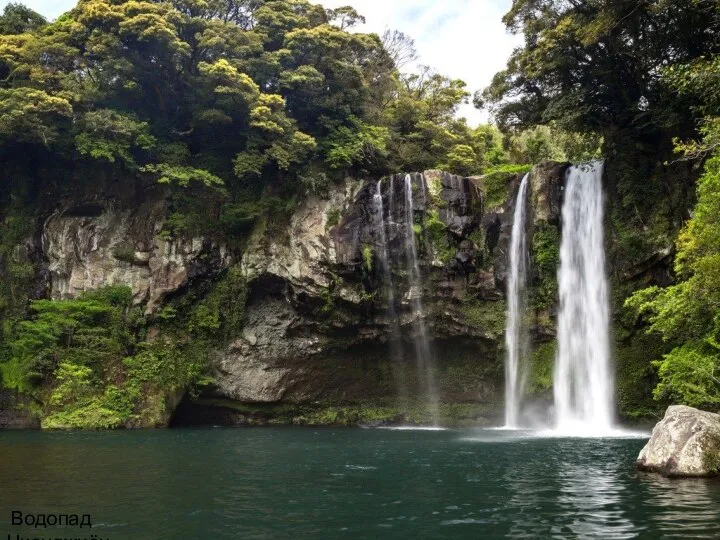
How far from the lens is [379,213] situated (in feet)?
79.2

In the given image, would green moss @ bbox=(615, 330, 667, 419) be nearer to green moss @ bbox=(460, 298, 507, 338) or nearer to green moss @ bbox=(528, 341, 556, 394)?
green moss @ bbox=(528, 341, 556, 394)

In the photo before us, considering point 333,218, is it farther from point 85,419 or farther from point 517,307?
point 85,419

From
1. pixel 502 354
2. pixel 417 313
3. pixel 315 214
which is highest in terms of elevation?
pixel 315 214

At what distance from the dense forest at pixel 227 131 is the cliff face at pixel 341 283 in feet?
2.63

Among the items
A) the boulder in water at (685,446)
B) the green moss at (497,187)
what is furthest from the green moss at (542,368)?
the boulder in water at (685,446)

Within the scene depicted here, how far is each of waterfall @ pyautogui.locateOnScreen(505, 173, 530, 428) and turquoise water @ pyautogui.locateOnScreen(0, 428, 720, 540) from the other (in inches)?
296

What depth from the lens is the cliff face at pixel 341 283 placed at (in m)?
23.3

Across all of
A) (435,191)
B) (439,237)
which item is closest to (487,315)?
(439,237)

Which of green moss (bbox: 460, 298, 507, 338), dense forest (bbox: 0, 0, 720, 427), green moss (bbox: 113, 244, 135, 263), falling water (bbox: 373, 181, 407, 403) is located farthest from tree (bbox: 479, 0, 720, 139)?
green moss (bbox: 113, 244, 135, 263)

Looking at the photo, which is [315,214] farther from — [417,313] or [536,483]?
[536,483]

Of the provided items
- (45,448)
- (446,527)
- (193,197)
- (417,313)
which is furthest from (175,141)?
(446,527)

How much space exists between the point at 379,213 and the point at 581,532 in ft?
59.3

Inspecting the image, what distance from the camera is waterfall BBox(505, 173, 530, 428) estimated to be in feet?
75.1

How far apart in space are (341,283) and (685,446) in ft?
48.2
